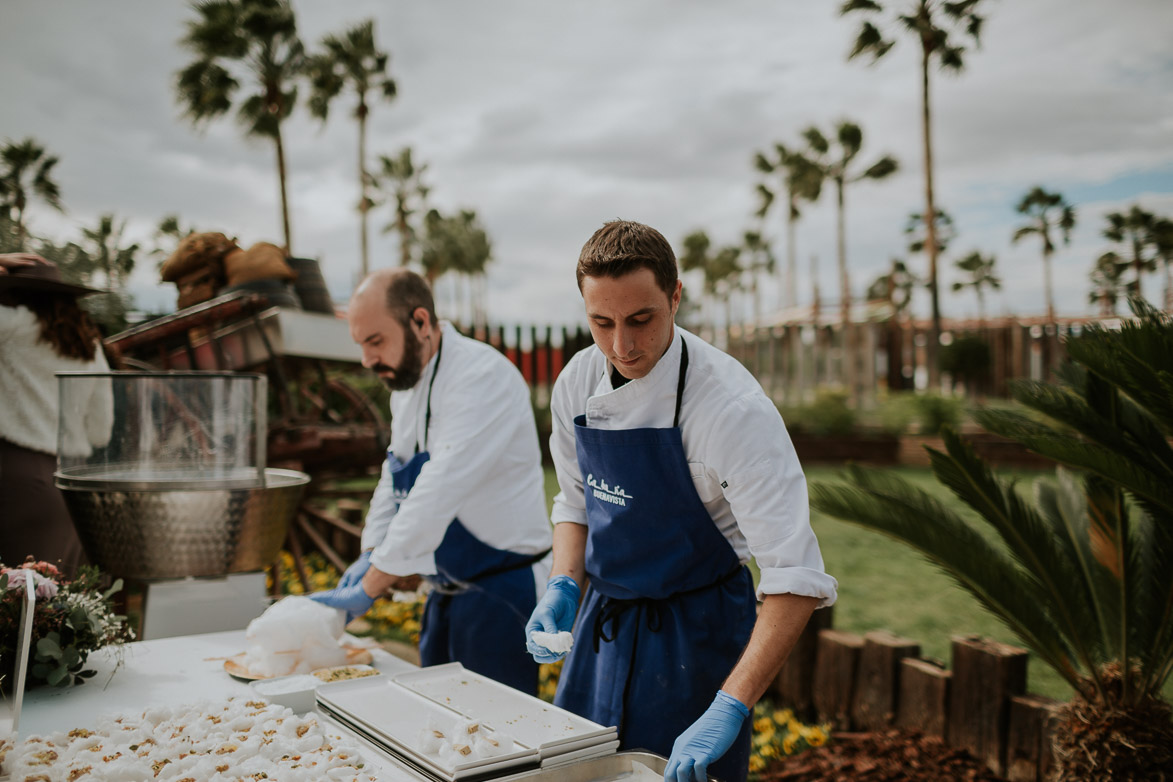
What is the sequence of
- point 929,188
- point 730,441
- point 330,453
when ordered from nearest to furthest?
point 730,441 < point 330,453 < point 929,188

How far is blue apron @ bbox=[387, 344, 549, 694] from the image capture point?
99.5 inches

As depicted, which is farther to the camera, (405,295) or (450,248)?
(450,248)

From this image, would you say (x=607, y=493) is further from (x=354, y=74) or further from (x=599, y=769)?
(x=354, y=74)

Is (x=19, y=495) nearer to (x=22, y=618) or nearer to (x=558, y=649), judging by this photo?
(x=22, y=618)

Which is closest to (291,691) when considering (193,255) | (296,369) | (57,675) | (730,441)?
(57,675)

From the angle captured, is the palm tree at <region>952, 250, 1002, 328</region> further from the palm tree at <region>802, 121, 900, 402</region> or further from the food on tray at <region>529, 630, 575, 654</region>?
the food on tray at <region>529, 630, 575, 654</region>

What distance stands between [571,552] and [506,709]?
1.60ft

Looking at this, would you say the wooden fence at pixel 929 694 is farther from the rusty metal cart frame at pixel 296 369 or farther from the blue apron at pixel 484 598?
the rusty metal cart frame at pixel 296 369

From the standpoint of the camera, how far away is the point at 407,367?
2.59 metres

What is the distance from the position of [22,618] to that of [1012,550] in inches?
117

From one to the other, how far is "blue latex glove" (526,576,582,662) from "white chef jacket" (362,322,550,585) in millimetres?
506

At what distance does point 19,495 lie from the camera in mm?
3062

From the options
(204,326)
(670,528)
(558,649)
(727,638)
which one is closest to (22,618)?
(558,649)

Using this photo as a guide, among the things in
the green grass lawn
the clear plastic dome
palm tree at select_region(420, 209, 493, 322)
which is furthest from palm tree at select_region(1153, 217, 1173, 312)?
palm tree at select_region(420, 209, 493, 322)
